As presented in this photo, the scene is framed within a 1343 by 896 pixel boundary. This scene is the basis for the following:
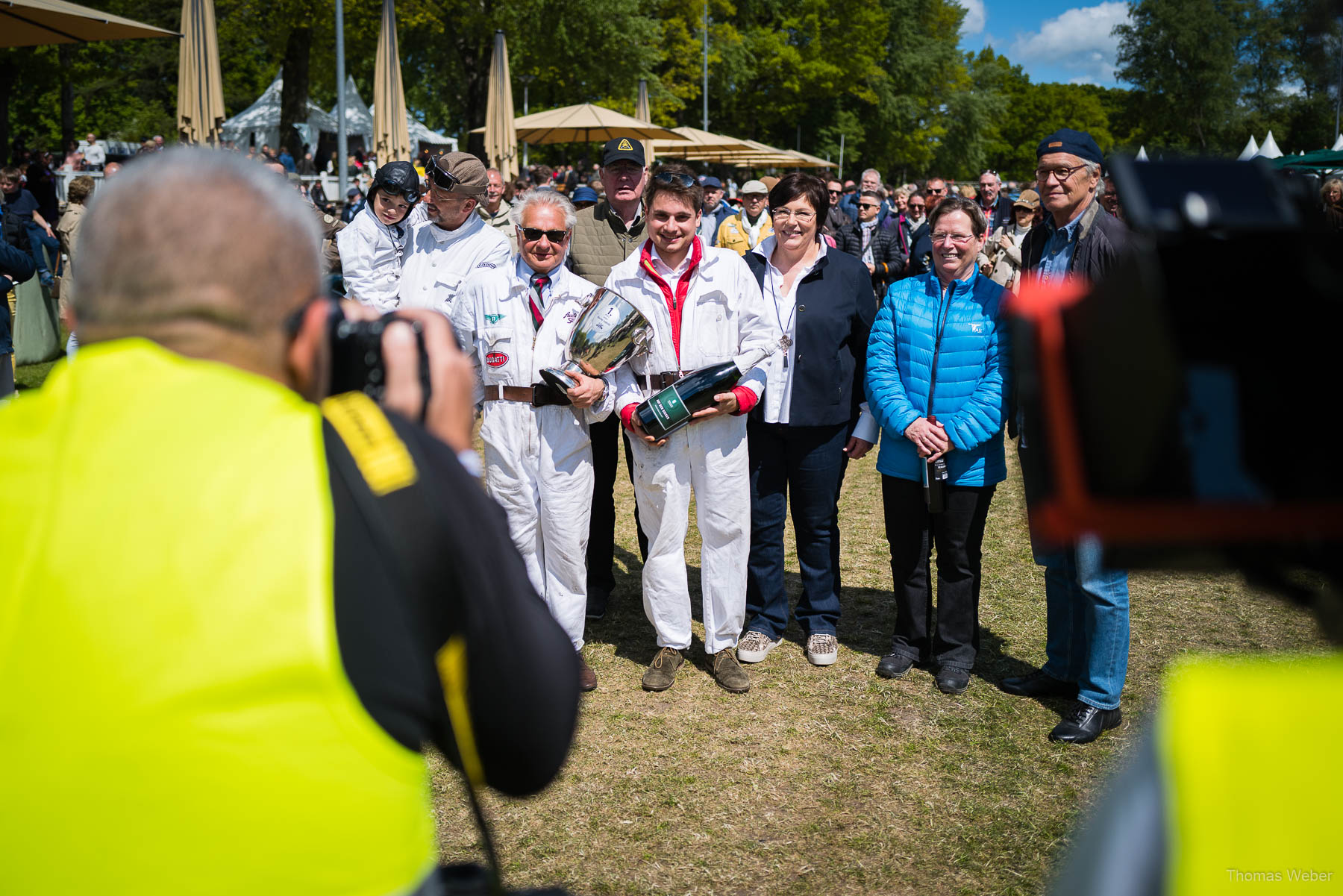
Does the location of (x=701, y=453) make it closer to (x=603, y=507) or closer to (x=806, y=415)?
(x=806, y=415)

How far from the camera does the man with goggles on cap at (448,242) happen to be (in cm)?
534

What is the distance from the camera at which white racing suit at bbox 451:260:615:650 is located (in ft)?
14.6

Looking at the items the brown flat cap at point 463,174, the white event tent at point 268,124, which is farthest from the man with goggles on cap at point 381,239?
the white event tent at point 268,124

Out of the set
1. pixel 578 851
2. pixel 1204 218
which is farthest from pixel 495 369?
pixel 1204 218

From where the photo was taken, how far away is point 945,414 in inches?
177

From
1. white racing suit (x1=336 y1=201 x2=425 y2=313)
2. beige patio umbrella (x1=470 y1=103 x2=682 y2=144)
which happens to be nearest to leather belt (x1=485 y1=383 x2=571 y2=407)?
white racing suit (x1=336 y1=201 x2=425 y2=313)

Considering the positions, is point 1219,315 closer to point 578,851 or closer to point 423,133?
point 578,851

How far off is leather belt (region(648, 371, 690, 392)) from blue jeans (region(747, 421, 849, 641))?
0.62 m

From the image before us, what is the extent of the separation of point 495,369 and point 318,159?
26.6 meters

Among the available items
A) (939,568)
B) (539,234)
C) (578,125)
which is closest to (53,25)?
(539,234)

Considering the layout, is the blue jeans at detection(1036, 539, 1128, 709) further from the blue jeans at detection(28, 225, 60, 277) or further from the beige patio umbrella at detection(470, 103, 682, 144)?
the beige patio umbrella at detection(470, 103, 682, 144)

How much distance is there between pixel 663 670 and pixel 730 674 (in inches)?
12.1

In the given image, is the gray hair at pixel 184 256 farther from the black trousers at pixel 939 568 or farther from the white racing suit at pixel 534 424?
the black trousers at pixel 939 568

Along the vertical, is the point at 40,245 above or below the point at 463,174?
above
